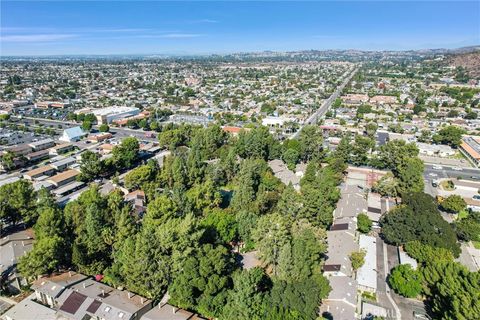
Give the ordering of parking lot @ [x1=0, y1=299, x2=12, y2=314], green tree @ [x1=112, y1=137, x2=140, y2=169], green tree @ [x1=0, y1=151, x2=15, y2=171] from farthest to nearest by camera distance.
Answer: green tree @ [x1=112, y1=137, x2=140, y2=169]
green tree @ [x1=0, y1=151, x2=15, y2=171]
parking lot @ [x1=0, y1=299, x2=12, y2=314]

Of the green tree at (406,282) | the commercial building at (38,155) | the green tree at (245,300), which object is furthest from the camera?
the commercial building at (38,155)

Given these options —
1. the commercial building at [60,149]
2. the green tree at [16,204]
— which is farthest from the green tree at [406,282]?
the commercial building at [60,149]

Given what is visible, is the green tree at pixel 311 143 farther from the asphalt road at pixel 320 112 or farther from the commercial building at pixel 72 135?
the commercial building at pixel 72 135

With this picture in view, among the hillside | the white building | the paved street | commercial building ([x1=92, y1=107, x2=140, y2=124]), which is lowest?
the paved street

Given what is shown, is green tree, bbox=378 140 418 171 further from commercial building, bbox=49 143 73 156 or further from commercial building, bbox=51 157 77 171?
commercial building, bbox=49 143 73 156

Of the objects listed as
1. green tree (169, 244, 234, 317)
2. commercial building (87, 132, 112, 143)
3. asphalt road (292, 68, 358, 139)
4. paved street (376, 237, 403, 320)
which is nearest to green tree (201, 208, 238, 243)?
green tree (169, 244, 234, 317)

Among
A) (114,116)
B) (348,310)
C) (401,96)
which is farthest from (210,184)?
(401,96)
